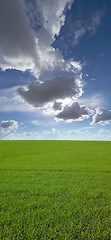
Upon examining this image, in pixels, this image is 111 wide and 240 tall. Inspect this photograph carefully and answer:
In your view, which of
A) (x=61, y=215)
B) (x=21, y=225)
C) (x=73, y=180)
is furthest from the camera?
(x=73, y=180)

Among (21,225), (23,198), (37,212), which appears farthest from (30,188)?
(21,225)

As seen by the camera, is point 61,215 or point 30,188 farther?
point 30,188

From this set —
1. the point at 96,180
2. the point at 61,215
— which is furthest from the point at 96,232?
the point at 96,180

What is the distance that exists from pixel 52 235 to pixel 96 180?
4.94 m

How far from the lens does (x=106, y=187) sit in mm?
6344

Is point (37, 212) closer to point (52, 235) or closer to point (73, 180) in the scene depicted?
point (52, 235)

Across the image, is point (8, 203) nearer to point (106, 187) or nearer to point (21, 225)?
point (21, 225)

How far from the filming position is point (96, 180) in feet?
24.1

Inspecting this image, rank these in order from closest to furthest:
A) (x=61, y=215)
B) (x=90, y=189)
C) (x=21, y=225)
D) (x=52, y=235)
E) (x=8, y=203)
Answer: (x=52, y=235)
(x=21, y=225)
(x=61, y=215)
(x=8, y=203)
(x=90, y=189)

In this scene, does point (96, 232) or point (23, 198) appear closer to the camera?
point (96, 232)

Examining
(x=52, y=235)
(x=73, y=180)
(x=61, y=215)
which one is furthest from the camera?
(x=73, y=180)

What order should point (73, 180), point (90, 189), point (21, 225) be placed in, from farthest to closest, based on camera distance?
1. point (73, 180)
2. point (90, 189)
3. point (21, 225)

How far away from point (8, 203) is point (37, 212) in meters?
1.44

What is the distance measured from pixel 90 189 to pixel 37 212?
309cm
